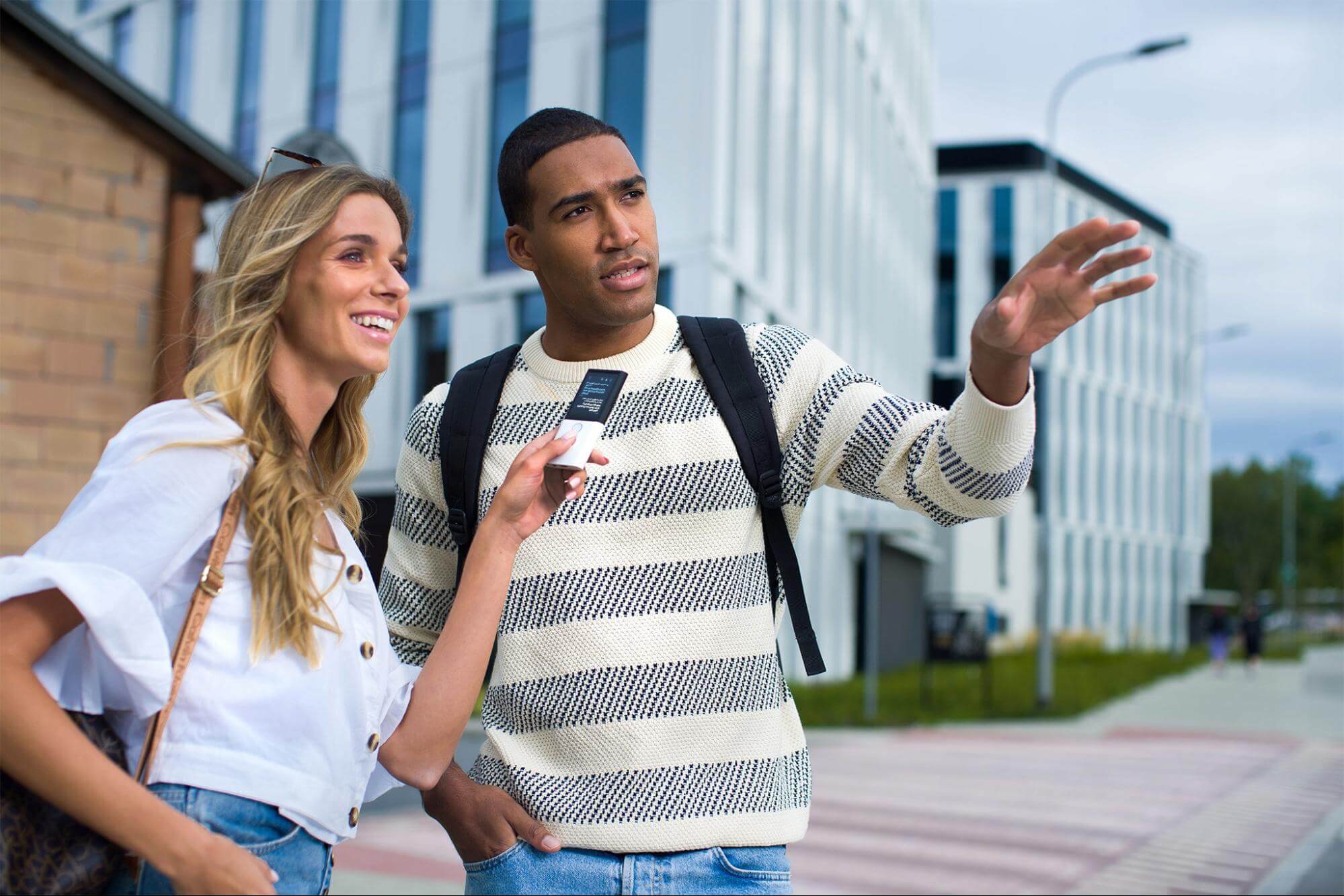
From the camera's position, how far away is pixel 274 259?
1.99m

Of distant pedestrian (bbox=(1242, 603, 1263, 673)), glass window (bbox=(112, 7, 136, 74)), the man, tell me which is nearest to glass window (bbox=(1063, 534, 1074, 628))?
distant pedestrian (bbox=(1242, 603, 1263, 673))

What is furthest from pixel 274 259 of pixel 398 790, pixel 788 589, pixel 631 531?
pixel 398 790

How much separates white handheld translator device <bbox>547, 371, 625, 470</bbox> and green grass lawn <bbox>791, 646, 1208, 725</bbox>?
43.7 ft

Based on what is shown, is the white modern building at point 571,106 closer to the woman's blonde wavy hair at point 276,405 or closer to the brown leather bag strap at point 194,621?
the woman's blonde wavy hair at point 276,405

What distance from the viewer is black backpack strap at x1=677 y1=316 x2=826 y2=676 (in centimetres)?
230

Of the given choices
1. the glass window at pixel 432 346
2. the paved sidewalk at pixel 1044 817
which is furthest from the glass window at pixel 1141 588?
the glass window at pixel 432 346

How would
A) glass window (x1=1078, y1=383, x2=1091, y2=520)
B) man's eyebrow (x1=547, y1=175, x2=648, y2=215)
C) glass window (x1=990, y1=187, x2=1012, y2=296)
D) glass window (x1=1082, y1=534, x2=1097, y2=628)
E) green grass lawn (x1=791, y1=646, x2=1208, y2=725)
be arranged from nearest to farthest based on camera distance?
man's eyebrow (x1=547, y1=175, x2=648, y2=215), green grass lawn (x1=791, y1=646, x2=1208, y2=725), glass window (x1=990, y1=187, x2=1012, y2=296), glass window (x1=1078, y1=383, x2=1091, y2=520), glass window (x1=1082, y1=534, x2=1097, y2=628)

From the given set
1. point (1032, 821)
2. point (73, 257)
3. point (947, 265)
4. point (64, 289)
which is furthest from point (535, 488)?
point (947, 265)

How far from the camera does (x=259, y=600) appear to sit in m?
1.77

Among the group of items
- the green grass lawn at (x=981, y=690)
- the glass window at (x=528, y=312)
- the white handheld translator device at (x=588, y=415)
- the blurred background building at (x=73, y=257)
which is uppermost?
the glass window at (x=528, y=312)

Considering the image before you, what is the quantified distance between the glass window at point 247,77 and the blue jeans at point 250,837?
81.5ft

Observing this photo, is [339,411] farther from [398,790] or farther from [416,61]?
[416,61]

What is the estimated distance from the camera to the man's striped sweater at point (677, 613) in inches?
85.9

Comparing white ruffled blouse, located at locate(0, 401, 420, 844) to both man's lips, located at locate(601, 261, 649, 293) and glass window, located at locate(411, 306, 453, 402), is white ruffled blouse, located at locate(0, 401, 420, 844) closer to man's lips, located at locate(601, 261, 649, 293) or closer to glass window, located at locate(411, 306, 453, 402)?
man's lips, located at locate(601, 261, 649, 293)
